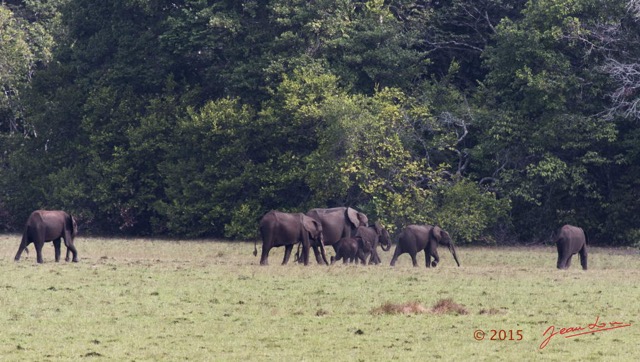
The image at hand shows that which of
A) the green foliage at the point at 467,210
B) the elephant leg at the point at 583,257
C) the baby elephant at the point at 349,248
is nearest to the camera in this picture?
the elephant leg at the point at 583,257

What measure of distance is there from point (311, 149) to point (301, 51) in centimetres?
384

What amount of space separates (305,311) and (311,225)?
10.5 meters

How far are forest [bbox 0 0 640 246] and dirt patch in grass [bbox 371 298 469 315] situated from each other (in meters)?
20.0

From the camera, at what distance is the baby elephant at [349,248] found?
3073 centimetres

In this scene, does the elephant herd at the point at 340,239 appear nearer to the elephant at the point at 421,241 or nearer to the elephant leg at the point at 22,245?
the elephant at the point at 421,241

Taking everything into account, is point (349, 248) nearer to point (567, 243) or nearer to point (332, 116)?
point (567, 243)

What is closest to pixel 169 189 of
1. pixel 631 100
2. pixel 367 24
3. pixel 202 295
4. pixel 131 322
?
pixel 367 24

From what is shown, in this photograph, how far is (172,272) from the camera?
27062 mm

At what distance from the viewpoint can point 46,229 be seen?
29.5m

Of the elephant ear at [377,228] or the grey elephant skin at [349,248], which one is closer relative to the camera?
the grey elephant skin at [349,248]

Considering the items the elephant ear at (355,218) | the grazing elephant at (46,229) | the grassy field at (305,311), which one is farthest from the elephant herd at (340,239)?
the grazing elephant at (46,229)

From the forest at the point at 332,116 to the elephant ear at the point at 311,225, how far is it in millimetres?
9737

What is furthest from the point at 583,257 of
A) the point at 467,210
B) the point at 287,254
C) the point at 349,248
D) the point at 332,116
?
the point at 332,116
